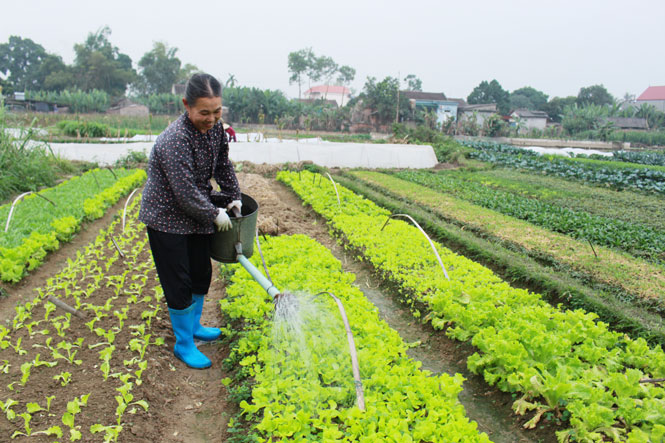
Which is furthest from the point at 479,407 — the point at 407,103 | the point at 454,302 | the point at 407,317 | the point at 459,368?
the point at 407,103

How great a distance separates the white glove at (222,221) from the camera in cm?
330

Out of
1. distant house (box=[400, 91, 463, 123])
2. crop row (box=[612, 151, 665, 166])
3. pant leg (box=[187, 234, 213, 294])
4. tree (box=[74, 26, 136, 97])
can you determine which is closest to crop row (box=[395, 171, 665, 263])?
pant leg (box=[187, 234, 213, 294])

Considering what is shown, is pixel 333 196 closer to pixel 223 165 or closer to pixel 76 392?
pixel 223 165

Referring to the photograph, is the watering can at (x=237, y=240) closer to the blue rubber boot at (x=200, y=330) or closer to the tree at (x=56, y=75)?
the blue rubber boot at (x=200, y=330)

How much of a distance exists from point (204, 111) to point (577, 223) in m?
8.70

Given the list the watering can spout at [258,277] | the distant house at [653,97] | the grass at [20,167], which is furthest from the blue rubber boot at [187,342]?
the distant house at [653,97]

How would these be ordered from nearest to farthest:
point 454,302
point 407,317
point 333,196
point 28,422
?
point 28,422, point 454,302, point 407,317, point 333,196

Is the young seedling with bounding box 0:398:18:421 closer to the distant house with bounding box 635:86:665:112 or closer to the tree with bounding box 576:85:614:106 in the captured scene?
the tree with bounding box 576:85:614:106

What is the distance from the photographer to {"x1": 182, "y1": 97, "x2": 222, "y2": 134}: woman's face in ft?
10.5

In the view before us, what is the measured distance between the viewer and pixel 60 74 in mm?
56906

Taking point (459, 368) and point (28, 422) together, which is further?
point (459, 368)

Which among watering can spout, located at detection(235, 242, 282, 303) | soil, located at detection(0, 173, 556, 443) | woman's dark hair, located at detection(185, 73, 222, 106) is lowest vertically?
soil, located at detection(0, 173, 556, 443)

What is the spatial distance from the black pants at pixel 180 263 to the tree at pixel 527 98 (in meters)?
93.8

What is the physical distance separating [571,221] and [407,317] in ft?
19.5
